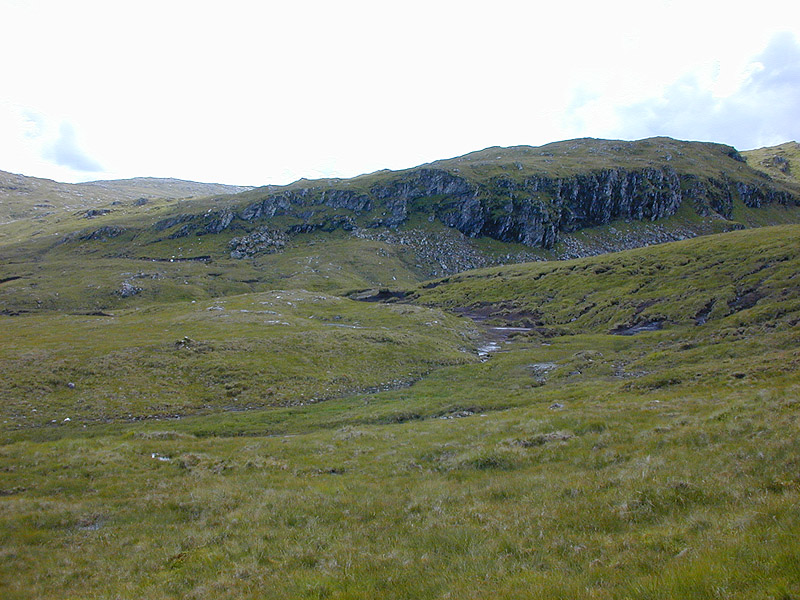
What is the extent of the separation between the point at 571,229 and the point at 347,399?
614 feet

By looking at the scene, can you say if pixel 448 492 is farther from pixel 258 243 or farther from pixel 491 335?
pixel 258 243

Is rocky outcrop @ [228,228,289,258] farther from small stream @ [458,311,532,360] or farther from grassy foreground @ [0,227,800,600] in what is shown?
grassy foreground @ [0,227,800,600]

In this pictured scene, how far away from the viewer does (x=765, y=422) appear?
13789 mm

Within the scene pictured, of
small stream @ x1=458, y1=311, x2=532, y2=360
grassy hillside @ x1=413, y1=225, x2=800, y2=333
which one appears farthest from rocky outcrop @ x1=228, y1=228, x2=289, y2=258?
small stream @ x1=458, y1=311, x2=532, y2=360

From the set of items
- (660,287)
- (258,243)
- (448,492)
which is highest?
(258,243)

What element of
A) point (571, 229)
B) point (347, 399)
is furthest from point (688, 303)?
point (571, 229)

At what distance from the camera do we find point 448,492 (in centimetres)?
1400

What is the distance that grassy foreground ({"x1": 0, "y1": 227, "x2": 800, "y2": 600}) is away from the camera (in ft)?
25.8

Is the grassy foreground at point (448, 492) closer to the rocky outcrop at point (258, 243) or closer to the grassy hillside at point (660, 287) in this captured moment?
the grassy hillside at point (660, 287)

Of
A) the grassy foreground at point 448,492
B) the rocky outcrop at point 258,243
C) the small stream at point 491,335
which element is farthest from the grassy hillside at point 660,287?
the rocky outcrop at point 258,243

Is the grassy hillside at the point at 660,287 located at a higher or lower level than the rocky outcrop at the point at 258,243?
lower

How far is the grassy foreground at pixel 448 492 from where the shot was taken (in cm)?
786

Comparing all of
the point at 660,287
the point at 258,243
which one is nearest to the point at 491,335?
the point at 660,287

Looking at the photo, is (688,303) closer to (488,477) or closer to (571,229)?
(488,477)
